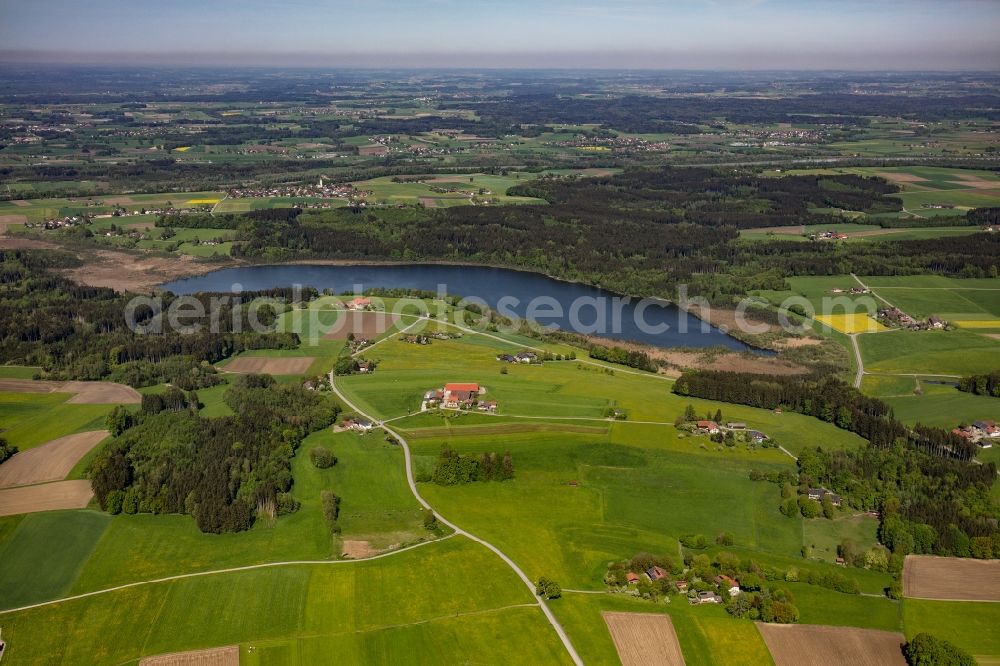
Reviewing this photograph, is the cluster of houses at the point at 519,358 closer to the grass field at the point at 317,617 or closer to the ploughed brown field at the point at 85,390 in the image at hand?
the ploughed brown field at the point at 85,390

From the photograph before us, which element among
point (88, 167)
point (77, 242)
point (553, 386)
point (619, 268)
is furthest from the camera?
point (88, 167)

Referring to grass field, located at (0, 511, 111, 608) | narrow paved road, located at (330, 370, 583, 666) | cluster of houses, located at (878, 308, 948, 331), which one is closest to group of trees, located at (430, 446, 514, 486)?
narrow paved road, located at (330, 370, 583, 666)

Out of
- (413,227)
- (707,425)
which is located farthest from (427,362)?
(413,227)

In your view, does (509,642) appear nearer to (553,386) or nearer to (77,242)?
(553,386)

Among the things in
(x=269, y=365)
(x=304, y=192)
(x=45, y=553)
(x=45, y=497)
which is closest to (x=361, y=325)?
(x=269, y=365)

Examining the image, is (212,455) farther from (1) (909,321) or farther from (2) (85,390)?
(1) (909,321)

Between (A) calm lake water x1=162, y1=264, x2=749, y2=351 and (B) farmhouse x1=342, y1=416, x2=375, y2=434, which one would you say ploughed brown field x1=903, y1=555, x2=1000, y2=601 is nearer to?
(B) farmhouse x1=342, y1=416, x2=375, y2=434

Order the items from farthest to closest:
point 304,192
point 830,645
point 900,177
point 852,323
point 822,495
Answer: point 900,177 < point 304,192 < point 852,323 < point 822,495 < point 830,645
